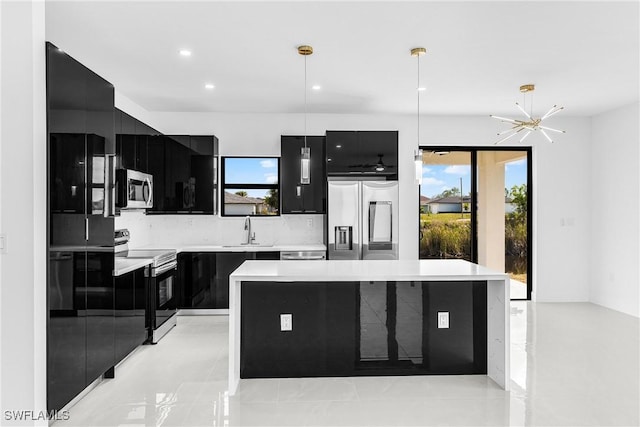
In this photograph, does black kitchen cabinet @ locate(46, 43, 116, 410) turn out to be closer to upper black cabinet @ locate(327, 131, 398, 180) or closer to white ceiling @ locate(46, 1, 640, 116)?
white ceiling @ locate(46, 1, 640, 116)

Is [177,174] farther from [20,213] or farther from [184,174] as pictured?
[20,213]

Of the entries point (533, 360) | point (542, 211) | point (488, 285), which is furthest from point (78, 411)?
point (542, 211)

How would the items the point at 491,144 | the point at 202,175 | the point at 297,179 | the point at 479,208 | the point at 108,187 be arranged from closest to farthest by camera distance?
the point at 108,187 → the point at 202,175 → the point at 297,179 → the point at 491,144 → the point at 479,208

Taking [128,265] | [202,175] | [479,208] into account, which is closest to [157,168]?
[202,175]

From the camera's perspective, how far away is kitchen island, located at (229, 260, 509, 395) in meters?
3.44

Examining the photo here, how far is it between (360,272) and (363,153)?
2.62m

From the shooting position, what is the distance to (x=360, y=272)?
10.6ft

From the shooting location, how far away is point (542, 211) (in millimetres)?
6230

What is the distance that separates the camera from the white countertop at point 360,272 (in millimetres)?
3092

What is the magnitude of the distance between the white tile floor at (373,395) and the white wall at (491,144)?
218 centimetres

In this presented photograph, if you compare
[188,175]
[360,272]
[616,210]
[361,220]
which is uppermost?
[188,175]

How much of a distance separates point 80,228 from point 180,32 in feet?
5.27

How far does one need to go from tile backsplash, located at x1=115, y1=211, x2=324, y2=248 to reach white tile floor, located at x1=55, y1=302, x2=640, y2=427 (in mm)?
2003

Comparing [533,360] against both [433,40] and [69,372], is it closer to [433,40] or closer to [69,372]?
[433,40]
